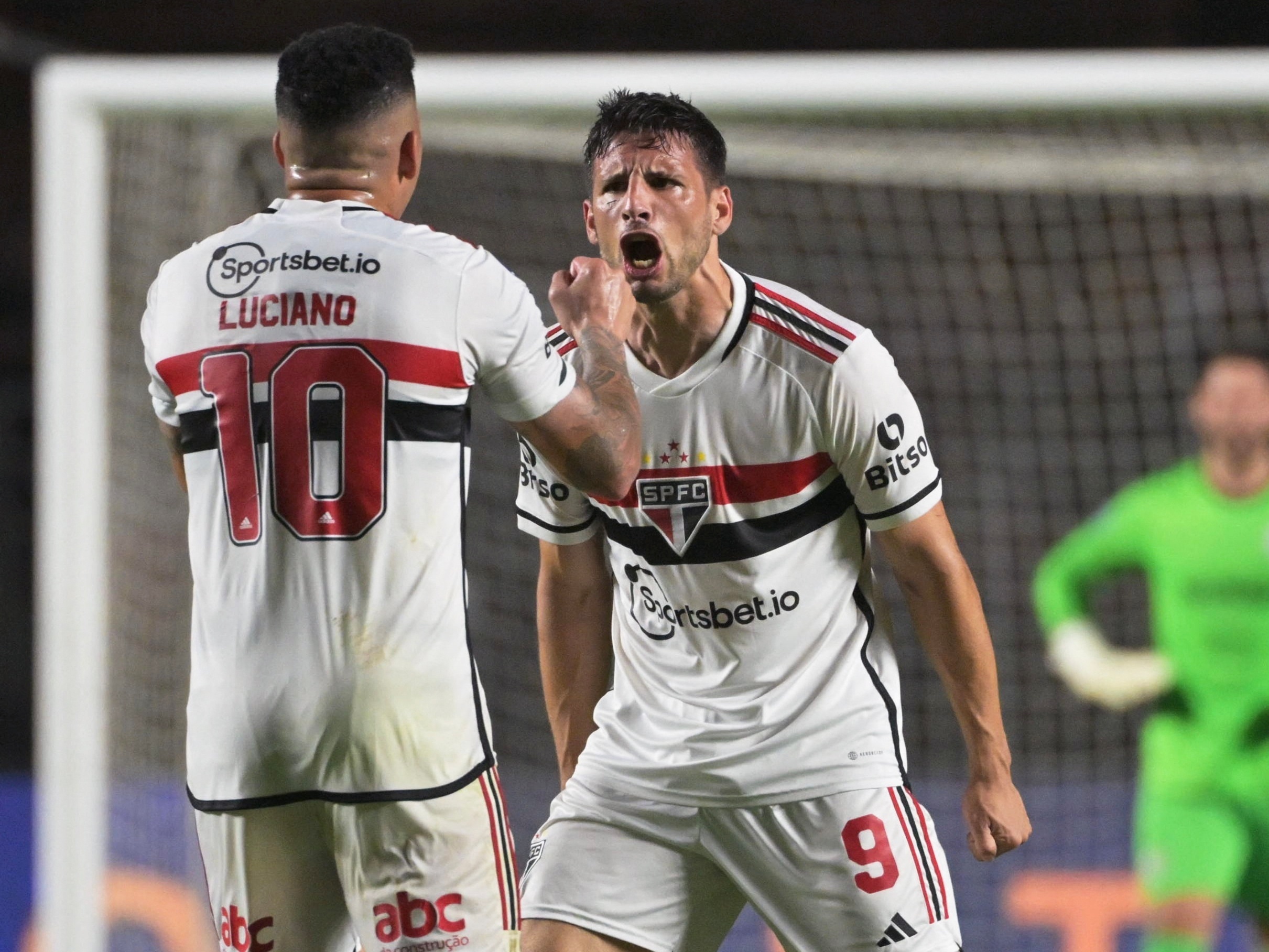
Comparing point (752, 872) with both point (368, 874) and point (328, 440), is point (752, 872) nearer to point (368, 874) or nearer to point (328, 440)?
point (368, 874)

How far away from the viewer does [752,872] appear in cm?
249

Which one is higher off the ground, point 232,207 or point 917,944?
point 232,207

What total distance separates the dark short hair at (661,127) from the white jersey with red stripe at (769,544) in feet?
0.65

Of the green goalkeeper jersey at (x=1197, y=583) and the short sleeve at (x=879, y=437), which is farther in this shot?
the green goalkeeper jersey at (x=1197, y=583)

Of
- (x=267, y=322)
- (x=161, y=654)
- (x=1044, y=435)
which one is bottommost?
(x=161, y=654)

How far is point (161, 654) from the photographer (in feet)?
14.2

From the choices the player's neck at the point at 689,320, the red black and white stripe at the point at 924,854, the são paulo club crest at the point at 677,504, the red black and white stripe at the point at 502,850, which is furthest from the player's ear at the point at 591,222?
the red black and white stripe at the point at 924,854

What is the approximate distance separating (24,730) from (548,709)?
6.14 m

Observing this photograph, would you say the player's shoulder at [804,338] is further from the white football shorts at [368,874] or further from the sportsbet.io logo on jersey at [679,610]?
the white football shorts at [368,874]

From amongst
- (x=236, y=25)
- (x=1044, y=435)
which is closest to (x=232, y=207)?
(x=1044, y=435)

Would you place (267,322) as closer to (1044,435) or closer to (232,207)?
(232,207)

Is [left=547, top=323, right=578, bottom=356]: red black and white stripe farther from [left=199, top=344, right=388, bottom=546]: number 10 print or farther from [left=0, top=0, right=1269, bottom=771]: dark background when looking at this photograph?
[left=0, top=0, right=1269, bottom=771]: dark background

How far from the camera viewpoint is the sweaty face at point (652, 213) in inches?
95.0

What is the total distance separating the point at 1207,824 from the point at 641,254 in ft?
10.6
